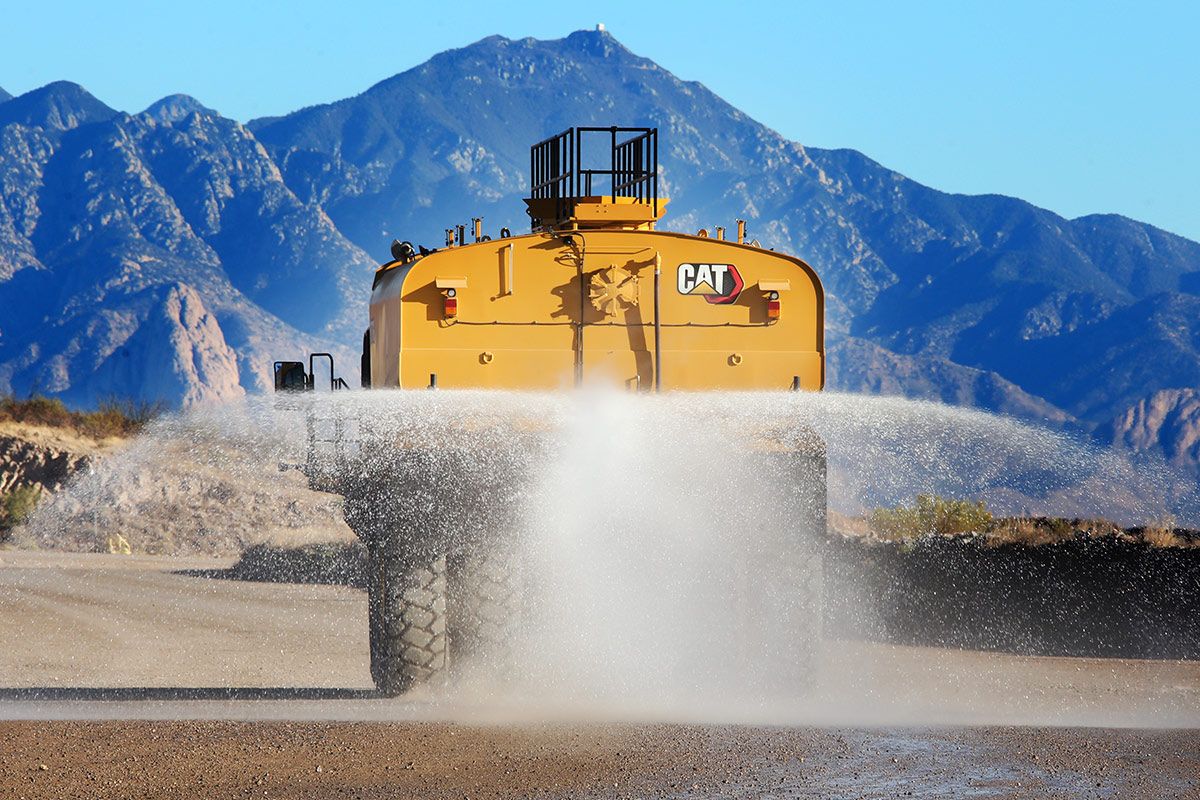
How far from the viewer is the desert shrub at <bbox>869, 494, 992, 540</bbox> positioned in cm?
2870

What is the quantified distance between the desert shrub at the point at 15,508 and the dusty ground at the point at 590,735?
A: 84.6 feet

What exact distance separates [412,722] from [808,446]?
331cm

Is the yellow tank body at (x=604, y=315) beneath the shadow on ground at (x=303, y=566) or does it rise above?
above

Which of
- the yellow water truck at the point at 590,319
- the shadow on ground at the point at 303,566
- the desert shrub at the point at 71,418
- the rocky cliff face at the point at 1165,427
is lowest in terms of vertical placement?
the rocky cliff face at the point at 1165,427

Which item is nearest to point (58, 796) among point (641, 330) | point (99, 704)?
point (99, 704)

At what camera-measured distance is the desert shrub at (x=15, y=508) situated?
43.5 meters

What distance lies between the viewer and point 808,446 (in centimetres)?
1333

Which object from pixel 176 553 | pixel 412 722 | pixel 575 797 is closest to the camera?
pixel 575 797

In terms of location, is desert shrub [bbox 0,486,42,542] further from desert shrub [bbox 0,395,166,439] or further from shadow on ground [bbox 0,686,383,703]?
shadow on ground [bbox 0,686,383,703]

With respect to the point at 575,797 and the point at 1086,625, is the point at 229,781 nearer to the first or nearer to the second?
the point at 575,797

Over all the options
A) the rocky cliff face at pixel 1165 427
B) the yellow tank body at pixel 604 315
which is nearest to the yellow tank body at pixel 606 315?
the yellow tank body at pixel 604 315

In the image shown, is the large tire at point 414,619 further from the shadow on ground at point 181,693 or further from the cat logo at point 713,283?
the cat logo at point 713,283

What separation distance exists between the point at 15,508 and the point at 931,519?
23.1 meters

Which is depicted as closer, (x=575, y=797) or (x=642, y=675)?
(x=575, y=797)
